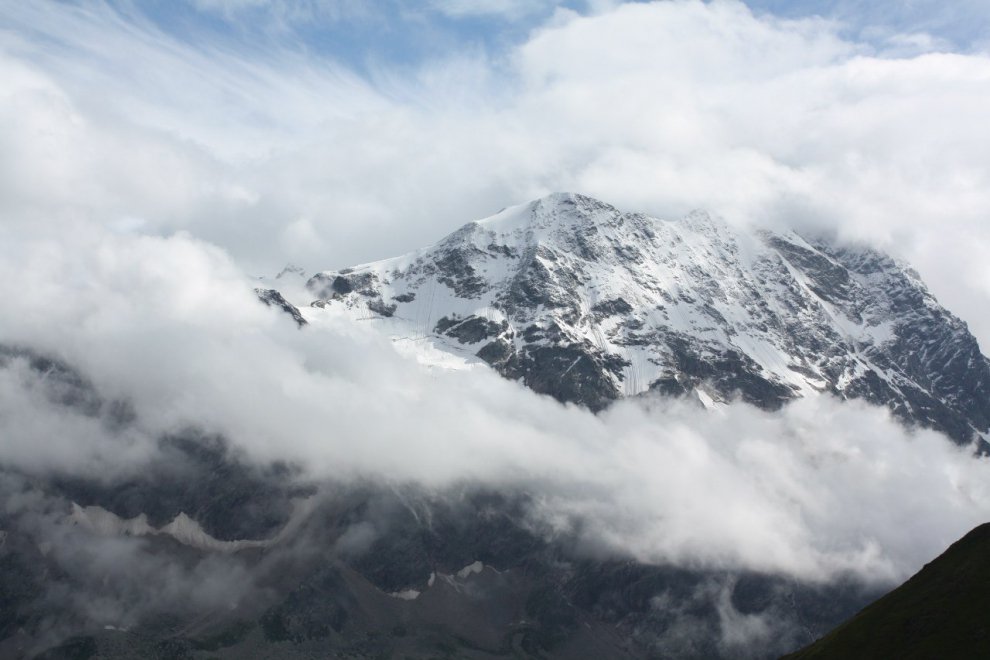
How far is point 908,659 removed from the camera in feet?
632

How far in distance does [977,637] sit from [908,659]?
1309 centimetres

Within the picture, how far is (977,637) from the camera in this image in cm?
18612
